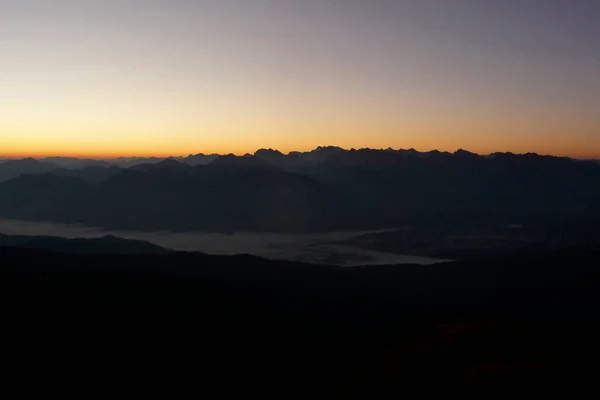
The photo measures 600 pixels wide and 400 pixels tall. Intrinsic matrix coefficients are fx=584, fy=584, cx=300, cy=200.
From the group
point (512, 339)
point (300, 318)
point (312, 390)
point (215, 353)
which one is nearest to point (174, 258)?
point (300, 318)

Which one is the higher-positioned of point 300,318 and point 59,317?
point 59,317

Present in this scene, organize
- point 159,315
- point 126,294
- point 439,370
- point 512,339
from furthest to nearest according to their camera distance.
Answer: point 126,294, point 159,315, point 512,339, point 439,370

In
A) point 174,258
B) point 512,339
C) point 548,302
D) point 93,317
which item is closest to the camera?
point 512,339

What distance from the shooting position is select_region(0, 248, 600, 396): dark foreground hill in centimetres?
4444

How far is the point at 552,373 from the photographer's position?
37.7 metres

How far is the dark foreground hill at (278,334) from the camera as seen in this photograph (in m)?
44.4

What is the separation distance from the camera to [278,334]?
84.5 m

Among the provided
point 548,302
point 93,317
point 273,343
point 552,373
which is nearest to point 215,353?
point 273,343

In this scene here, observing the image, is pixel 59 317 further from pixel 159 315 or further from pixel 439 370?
pixel 439 370

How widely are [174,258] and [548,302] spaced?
365ft

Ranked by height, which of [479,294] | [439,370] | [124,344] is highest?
[439,370]

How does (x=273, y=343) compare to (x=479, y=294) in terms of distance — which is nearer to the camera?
(x=273, y=343)

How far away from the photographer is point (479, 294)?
558 ft

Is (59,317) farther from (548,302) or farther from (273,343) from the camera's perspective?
(548,302)
